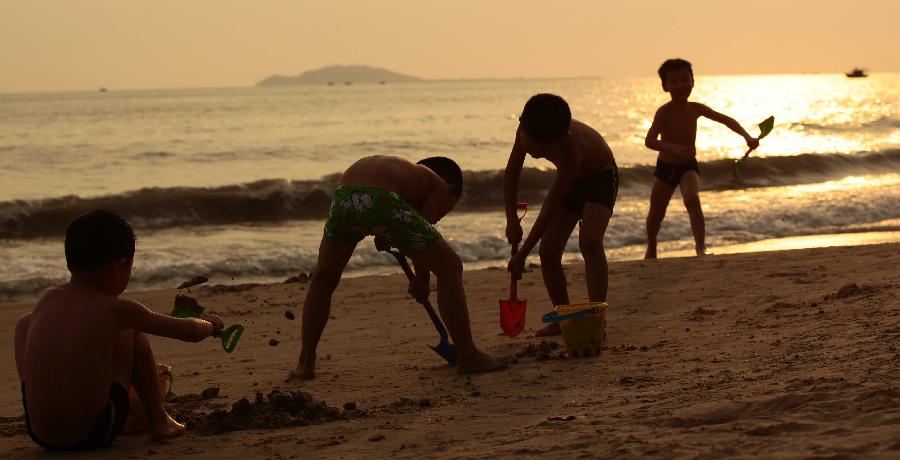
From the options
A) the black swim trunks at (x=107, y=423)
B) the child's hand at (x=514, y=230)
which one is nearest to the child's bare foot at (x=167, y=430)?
the black swim trunks at (x=107, y=423)

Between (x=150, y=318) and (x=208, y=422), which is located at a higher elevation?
(x=150, y=318)

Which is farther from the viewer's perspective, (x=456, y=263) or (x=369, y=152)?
(x=369, y=152)

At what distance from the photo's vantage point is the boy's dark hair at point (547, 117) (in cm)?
519

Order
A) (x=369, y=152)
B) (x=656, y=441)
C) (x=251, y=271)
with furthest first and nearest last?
(x=369, y=152), (x=251, y=271), (x=656, y=441)

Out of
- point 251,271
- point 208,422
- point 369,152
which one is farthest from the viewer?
point 369,152

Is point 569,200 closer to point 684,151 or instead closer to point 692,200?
point 684,151

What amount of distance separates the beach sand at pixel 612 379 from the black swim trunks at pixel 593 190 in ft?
2.38

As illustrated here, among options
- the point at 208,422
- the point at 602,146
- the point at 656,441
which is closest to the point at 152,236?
the point at 602,146

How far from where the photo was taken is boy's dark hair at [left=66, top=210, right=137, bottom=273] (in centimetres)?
359

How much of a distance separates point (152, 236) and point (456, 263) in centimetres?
955

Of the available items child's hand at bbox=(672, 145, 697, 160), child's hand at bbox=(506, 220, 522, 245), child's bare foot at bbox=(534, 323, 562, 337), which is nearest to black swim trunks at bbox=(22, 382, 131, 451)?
child's hand at bbox=(506, 220, 522, 245)

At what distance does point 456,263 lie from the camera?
4957mm

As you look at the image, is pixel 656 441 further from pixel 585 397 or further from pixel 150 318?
pixel 150 318

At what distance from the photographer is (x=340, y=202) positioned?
16.2 feet
